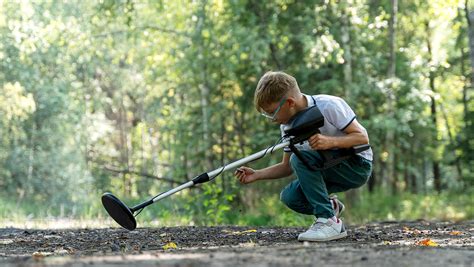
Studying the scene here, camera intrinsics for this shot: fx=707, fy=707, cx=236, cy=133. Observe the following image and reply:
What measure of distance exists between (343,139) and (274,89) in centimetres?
57

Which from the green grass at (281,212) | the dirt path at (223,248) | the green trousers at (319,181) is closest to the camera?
the dirt path at (223,248)

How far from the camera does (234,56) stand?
1338 cm

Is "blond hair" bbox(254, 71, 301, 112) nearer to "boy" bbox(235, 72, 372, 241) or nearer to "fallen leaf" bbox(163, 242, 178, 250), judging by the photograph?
"boy" bbox(235, 72, 372, 241)

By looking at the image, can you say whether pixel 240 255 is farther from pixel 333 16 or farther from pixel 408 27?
pixel 408 27

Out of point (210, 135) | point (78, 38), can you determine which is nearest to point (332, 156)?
point (210, 135)

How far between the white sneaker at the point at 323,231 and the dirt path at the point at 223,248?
3.9 inches

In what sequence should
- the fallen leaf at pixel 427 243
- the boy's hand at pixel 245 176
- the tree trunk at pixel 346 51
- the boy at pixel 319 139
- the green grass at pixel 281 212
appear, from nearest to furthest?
the fallen leaf at pixel 427 243, the boy at pixel 319 139, the boy's hand at pixel 245 176, the green grass at pixel 281 212, the tree trunk at pixel 346 51

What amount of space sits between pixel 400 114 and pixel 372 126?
0.60 metres

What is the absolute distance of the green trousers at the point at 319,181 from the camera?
487 centimetres

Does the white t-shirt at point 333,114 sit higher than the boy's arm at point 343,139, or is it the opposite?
the white t-shirt at point 333,114

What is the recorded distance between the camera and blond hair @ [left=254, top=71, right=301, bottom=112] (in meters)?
4.73

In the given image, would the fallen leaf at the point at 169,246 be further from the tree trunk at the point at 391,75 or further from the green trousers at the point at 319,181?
the tree trunk at the point at 391,75

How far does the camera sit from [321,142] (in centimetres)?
464

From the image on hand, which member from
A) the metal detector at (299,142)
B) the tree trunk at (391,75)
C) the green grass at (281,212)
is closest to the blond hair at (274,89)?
the metal detector at (299,142)
